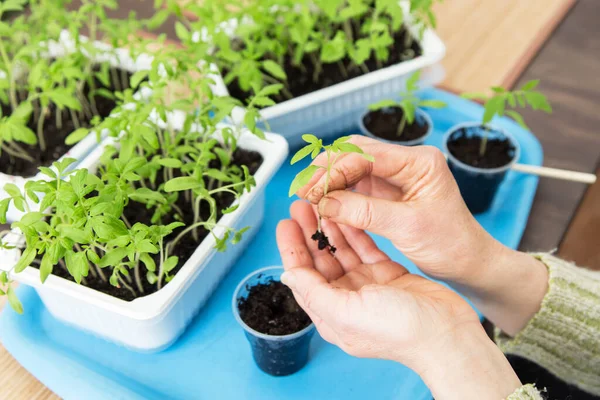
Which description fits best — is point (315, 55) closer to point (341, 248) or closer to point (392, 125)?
point (392, 125)

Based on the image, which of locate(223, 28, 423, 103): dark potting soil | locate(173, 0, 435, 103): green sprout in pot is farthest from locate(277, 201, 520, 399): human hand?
locate(223, 28, 423, 103): dark potting soil

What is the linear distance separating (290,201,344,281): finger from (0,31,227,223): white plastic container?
1.21ft

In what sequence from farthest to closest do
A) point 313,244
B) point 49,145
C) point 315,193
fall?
point 49,145, point 313,244, point 315,193

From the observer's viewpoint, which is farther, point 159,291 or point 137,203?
point 137,203

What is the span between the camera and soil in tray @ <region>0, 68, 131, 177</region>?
127 centimetres

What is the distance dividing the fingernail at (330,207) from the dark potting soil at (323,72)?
0.61 m

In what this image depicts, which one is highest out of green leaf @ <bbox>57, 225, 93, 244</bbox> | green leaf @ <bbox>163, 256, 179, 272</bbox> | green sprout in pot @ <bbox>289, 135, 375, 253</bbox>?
green sprout in pot @ <bbox>289, 135, 375, 253</bbox>

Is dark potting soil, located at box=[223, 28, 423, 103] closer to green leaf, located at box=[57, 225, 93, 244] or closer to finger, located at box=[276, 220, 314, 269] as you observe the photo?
finger, located at box=[276, 220, 314, 269]

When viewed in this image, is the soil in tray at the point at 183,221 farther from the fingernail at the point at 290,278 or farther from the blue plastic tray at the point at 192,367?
the fingernail at the point at 290,278

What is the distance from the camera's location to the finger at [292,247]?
0.98 metres

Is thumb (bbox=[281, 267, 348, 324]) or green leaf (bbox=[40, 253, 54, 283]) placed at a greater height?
green leaf (bbox=[40, 253, 54, 283])

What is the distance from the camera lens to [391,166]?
0.95 metres

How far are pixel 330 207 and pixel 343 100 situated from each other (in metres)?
0.58

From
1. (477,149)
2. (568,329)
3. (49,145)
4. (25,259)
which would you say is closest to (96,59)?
(49,145)
